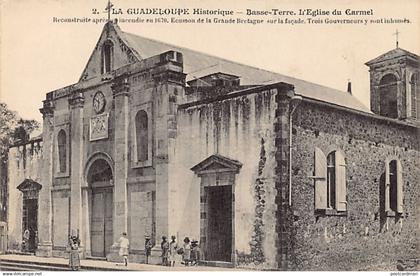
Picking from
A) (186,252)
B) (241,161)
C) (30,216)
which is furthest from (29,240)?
(241,161)

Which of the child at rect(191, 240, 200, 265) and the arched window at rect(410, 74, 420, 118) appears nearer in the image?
the child at rect(191, 240, 200, 265)

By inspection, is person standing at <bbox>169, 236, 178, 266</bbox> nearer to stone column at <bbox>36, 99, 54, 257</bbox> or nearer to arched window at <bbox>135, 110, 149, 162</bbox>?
arched window at <bbox>135, 110, 149, 162</bbox>

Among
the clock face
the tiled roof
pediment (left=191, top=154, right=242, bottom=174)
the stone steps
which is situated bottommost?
the stone steps

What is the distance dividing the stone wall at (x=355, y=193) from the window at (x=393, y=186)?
13 cm

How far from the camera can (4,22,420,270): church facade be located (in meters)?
13.4

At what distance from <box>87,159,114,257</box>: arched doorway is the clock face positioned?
4.18ft

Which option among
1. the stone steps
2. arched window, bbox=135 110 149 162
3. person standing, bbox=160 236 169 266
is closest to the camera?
the stone steps

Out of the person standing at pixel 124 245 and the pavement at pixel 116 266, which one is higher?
the person standing at pixel 124 245

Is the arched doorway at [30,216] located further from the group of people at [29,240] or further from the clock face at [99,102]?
the clock face at [99,102]

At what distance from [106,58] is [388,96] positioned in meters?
7.71

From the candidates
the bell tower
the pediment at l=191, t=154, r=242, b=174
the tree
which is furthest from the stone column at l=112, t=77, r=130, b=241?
the bell tower

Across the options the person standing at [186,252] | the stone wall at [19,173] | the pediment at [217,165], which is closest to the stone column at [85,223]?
the stone wall at [19,173]

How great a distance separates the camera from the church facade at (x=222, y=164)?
43.9 feet

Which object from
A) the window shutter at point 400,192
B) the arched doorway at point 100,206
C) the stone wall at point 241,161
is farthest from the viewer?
the arched doorway at point 100,206
